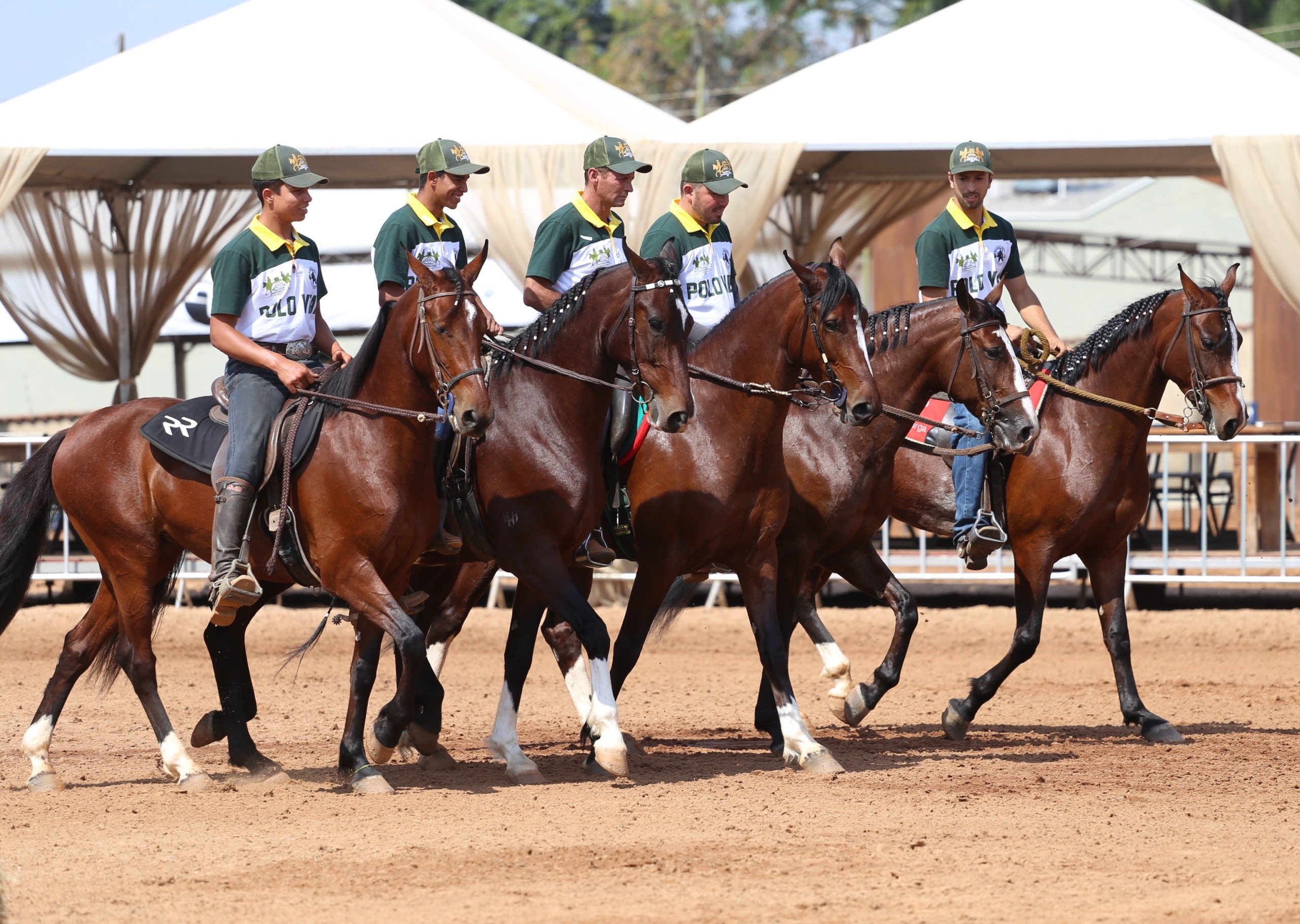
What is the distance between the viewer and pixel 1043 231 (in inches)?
1227

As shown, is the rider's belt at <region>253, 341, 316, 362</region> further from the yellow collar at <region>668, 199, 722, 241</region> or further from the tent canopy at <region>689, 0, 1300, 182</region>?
the tent canopy at <region>689, 0, 1300, 182</region>

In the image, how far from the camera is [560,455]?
22.7ft

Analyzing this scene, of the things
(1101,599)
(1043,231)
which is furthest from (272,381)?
(1043,231)

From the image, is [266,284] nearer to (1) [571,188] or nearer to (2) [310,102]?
(1) [571,188]


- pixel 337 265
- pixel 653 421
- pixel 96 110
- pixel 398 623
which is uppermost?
pixel 96 110

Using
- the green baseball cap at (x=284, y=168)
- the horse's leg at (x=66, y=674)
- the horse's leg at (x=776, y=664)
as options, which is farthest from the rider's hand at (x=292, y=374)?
the horse's leg at (x=776, y=664)

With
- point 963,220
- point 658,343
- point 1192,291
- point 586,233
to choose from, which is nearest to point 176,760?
point 658,343

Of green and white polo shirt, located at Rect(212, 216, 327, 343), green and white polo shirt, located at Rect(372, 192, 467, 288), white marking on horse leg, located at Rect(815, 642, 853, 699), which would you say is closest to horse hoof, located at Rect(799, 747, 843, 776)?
white marking on horse leg, located at Rect(815, 642, 853, 699)

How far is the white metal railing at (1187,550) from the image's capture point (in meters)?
12.6

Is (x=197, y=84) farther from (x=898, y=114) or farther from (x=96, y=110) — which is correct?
(x=898, y=114)

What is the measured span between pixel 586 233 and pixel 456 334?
5.15 feet

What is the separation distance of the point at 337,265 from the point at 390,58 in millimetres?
3354

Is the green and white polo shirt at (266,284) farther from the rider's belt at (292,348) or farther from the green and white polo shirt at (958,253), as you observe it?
the green and white polo shirt at (958,253)

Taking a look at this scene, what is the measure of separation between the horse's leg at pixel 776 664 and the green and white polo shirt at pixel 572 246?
65.1 inches
